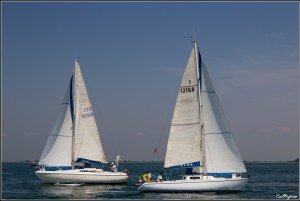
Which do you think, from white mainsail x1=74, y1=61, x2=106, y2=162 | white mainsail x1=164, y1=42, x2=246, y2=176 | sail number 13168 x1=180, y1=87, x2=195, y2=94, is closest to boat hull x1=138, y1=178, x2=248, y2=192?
white mainsail x1=164, y1=42, x2=246, y2=176

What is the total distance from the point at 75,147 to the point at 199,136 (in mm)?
16592

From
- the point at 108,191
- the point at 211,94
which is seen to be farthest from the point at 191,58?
the point at 108,191

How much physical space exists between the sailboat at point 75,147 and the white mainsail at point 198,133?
12224 mm

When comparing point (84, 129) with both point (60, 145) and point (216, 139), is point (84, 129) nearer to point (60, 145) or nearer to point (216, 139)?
point (60, 145)

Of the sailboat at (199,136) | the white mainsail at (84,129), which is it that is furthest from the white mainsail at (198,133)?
the white mainsail at (84,129)

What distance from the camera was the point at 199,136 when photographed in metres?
38.2

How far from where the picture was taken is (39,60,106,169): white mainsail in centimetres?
4909

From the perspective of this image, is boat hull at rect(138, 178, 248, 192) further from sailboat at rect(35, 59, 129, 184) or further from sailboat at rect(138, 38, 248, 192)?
sailboat at rect(35, 59, 129, 184)

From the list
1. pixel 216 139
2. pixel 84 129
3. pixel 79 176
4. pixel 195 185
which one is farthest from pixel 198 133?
pixel 84 129

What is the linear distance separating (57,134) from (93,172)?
18.9 ft

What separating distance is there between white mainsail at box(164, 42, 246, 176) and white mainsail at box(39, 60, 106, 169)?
13722 millimetres

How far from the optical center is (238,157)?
38.6 meters

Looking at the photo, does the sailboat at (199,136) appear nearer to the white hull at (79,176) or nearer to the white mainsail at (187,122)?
the white mainsail at (187,122)

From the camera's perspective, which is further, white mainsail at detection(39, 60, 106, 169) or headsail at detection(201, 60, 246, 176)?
white mainsail at detection(39, 60, 106, 169)
